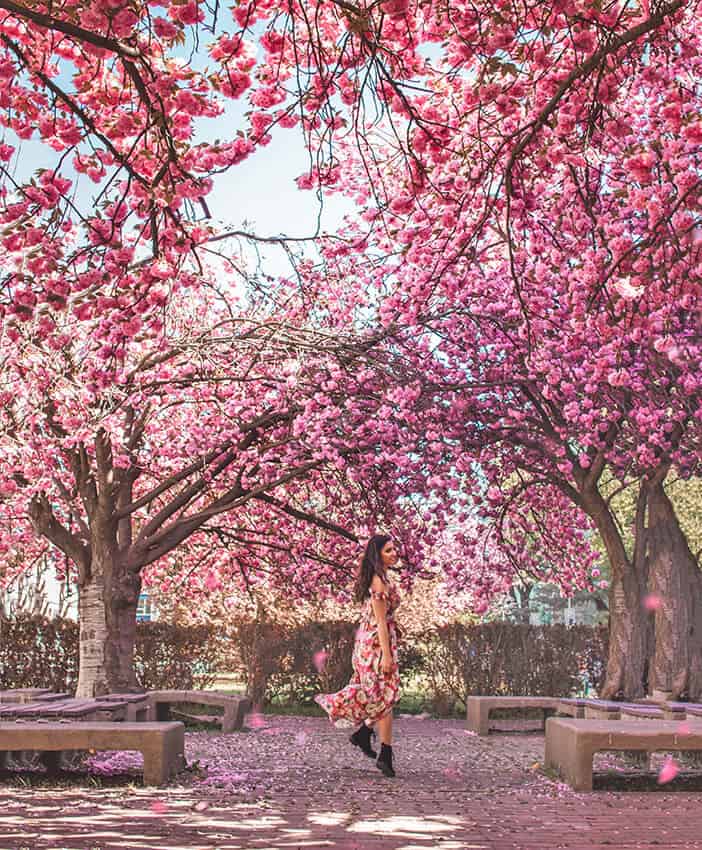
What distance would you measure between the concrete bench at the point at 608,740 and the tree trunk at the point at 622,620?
17.7 ft

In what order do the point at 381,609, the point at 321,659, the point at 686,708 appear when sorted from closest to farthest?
the point at 381,609 < the point at 686,708 < the point at 321,659

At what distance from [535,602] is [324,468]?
42.4 m

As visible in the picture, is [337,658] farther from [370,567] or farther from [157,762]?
[157,762]

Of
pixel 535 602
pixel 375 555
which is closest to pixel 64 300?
pixel 375 555

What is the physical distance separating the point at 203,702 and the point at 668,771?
6400mm

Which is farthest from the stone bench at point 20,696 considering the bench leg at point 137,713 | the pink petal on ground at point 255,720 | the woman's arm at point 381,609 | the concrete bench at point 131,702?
the pink petal on ground at point 255,720

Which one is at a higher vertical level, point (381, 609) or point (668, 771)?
point (381, 609)

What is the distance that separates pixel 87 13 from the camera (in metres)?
4.46

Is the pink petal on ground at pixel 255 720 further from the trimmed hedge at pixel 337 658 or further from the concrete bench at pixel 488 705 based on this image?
the concrete bench at pixel 488 705

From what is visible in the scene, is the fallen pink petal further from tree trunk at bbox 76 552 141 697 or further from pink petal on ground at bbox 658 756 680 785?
pink petal on ground at bbox 658 756 680 785

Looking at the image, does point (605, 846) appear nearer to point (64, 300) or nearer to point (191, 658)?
point (64, 300)

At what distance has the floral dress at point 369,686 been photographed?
846cm

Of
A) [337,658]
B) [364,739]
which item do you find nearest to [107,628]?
[337,658]

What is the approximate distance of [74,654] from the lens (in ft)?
52.1
